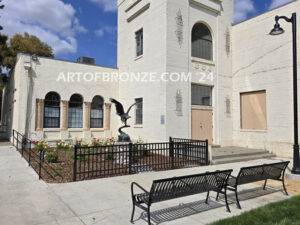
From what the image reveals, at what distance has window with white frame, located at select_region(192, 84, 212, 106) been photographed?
14.6 metres

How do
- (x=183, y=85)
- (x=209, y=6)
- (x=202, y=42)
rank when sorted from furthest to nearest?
(x=202, y=42), (x=209, y=6), (x=183, y=85)

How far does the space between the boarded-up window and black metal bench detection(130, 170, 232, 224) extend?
10677 mm

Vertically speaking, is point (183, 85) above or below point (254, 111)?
above

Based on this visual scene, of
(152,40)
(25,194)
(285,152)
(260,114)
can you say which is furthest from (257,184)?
(152,40)

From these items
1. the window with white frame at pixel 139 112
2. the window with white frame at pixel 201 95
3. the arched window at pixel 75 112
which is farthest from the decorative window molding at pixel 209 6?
the arched window at pixel 75 112

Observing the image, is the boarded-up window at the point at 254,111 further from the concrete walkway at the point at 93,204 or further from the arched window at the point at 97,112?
the arched window at the point at 97,112

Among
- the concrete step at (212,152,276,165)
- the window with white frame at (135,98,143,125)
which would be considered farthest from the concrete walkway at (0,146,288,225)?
the window with white frame at (135,98,143,125)

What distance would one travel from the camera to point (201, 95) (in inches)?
587

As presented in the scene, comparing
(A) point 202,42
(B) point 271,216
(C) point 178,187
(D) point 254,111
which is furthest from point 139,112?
(B) point 271,216

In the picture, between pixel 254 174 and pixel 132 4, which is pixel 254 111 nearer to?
pixel 254 174

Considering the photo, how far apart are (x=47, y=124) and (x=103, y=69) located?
5549 millimetres

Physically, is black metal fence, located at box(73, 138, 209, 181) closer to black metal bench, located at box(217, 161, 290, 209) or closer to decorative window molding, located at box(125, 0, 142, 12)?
black metal bench, located at box(217, 161, 290, 209)

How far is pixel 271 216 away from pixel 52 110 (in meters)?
A: 14.0

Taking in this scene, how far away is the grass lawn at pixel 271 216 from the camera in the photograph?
407 centimetres
